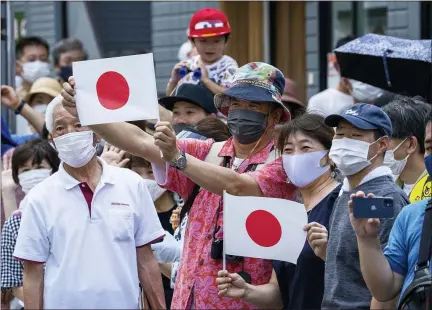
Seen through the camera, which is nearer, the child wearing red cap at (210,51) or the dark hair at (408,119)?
the dark hair at (408,119)

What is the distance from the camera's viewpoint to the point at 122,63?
6.73 m

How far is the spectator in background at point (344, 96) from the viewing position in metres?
10.9

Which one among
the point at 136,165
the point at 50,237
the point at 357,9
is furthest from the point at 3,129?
the point at 357,9

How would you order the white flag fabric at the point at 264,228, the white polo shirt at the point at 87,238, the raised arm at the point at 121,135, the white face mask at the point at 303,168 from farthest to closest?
the white polo shirt at the point at 87,238
the white face mask at the point at 303,168
the raised arm at the point at 121,135
the white flag fabric at the point at 264,228

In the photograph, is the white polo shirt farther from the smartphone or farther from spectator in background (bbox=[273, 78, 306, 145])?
the smartphone

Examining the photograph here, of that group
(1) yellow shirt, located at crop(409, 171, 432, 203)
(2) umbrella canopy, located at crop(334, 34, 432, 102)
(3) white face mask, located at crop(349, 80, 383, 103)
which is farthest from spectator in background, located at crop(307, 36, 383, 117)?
(1) yellow shirt, located at crop(409, 171, 432, 203)

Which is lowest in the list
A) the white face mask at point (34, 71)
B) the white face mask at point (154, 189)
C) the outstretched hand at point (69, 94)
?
the white face mask at point (154, 189)

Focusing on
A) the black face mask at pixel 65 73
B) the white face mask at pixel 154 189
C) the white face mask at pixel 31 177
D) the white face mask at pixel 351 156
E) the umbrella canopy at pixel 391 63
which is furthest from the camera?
the black face mask at pixel 65 73

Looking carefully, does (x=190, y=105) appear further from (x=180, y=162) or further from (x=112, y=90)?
(x=180, y=162)

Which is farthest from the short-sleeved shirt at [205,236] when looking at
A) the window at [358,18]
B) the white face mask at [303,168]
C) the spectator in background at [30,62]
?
the window at [358,18]

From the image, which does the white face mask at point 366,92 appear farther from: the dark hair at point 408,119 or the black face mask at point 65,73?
the dark hair at point 408,119

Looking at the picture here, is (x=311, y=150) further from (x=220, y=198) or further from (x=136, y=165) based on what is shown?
(x=136, y=165)

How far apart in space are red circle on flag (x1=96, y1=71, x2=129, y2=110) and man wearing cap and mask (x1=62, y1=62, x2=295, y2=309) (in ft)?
0.45

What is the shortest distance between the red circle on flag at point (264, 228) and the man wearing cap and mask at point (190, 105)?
7.80ft
